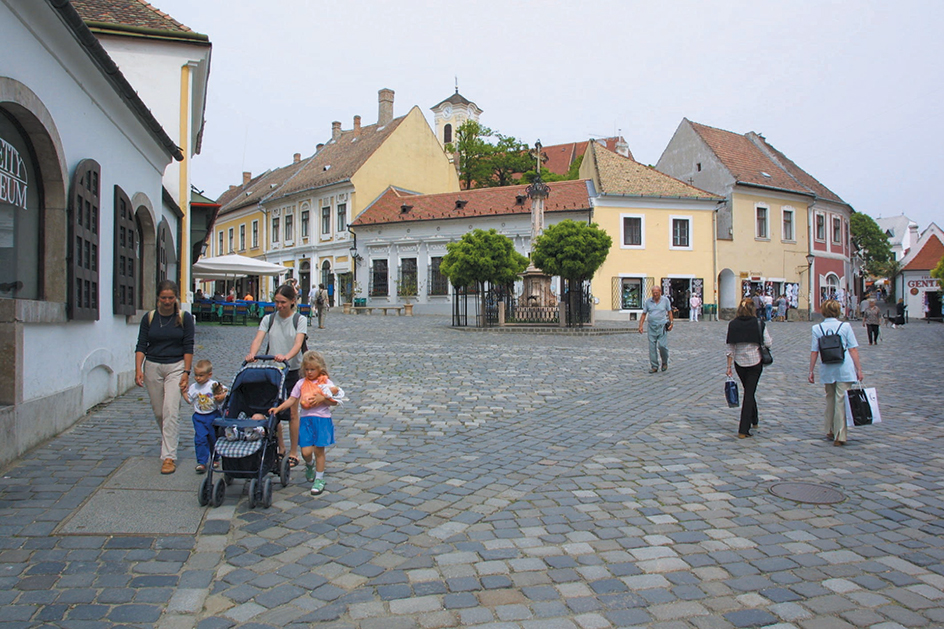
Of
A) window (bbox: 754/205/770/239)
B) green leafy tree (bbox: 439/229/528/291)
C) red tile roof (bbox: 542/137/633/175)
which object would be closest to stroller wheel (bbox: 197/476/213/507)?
green leafy tree (bbox: 439/229/528/291)

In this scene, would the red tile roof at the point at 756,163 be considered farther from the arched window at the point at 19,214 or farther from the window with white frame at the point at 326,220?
the arched window at the point at 19,214

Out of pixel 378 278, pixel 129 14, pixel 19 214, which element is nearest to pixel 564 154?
pixel 378 278

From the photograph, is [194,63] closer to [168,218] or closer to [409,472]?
Result: [168,218]

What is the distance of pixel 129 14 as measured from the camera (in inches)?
621

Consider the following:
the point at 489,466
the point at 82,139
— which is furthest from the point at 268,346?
the point at 82,139

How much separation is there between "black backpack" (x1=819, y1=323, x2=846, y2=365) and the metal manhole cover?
219cm

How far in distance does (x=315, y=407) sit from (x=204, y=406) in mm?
852

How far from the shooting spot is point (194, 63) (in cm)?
1634

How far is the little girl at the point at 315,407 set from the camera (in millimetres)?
5520

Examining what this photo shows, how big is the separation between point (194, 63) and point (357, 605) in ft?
52.0

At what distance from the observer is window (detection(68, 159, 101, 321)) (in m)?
7.45

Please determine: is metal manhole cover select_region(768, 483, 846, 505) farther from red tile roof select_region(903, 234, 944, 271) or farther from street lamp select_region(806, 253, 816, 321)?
red tile roof select_region(903, 234, 944, 271)

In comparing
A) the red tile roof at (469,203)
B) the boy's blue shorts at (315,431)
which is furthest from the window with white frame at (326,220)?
the boy's blue shorts at (315,431)

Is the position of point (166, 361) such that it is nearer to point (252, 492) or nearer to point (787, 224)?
point (252, 492)
